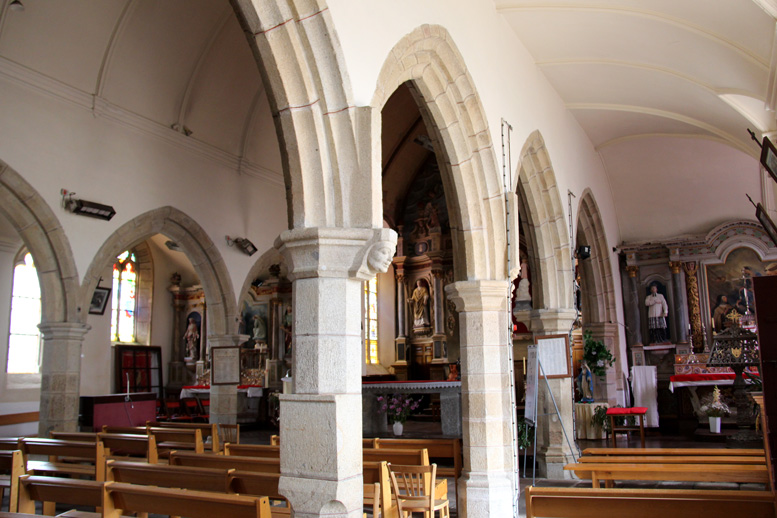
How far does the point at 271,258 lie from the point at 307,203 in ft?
25.1

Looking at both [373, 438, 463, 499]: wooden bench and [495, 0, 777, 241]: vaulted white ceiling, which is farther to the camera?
[495, 0, 777, 241]: vaulted white ceiling

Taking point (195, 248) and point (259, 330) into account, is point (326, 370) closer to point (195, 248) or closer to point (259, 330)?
point (195, 248)

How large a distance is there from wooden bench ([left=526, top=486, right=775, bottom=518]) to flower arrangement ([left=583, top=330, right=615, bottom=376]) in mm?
7826

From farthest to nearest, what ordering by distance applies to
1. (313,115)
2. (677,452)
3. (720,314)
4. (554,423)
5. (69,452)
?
(720,314)
(554,423)
(677,452)
(69,452)
(313,115)

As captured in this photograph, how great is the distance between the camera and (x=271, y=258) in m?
11.5

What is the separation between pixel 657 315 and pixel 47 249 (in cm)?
1072

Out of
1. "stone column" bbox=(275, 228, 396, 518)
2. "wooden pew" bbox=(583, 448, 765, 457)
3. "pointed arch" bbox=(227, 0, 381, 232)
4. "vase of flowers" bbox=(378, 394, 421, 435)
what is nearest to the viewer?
"stone column" bbox=(275, 228, 396, 518)

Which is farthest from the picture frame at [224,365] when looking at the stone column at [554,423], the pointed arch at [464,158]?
the pointed arch at [464,158]

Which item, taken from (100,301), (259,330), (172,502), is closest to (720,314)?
(259,330)

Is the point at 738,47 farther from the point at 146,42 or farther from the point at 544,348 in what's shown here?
the point at 146,42

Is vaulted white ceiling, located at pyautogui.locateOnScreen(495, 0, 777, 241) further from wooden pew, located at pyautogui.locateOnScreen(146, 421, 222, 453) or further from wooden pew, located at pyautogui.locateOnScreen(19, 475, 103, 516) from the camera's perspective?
wooden pew, located at pyautogui.locateOnScreen(19, 475, 103, 516)

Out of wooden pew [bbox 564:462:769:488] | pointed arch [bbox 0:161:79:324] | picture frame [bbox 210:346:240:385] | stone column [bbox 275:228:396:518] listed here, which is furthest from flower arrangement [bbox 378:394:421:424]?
stone column [bbox 275:228:396:518]

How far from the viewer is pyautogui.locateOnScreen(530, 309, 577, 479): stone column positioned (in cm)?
796

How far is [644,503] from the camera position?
3.16 meters
